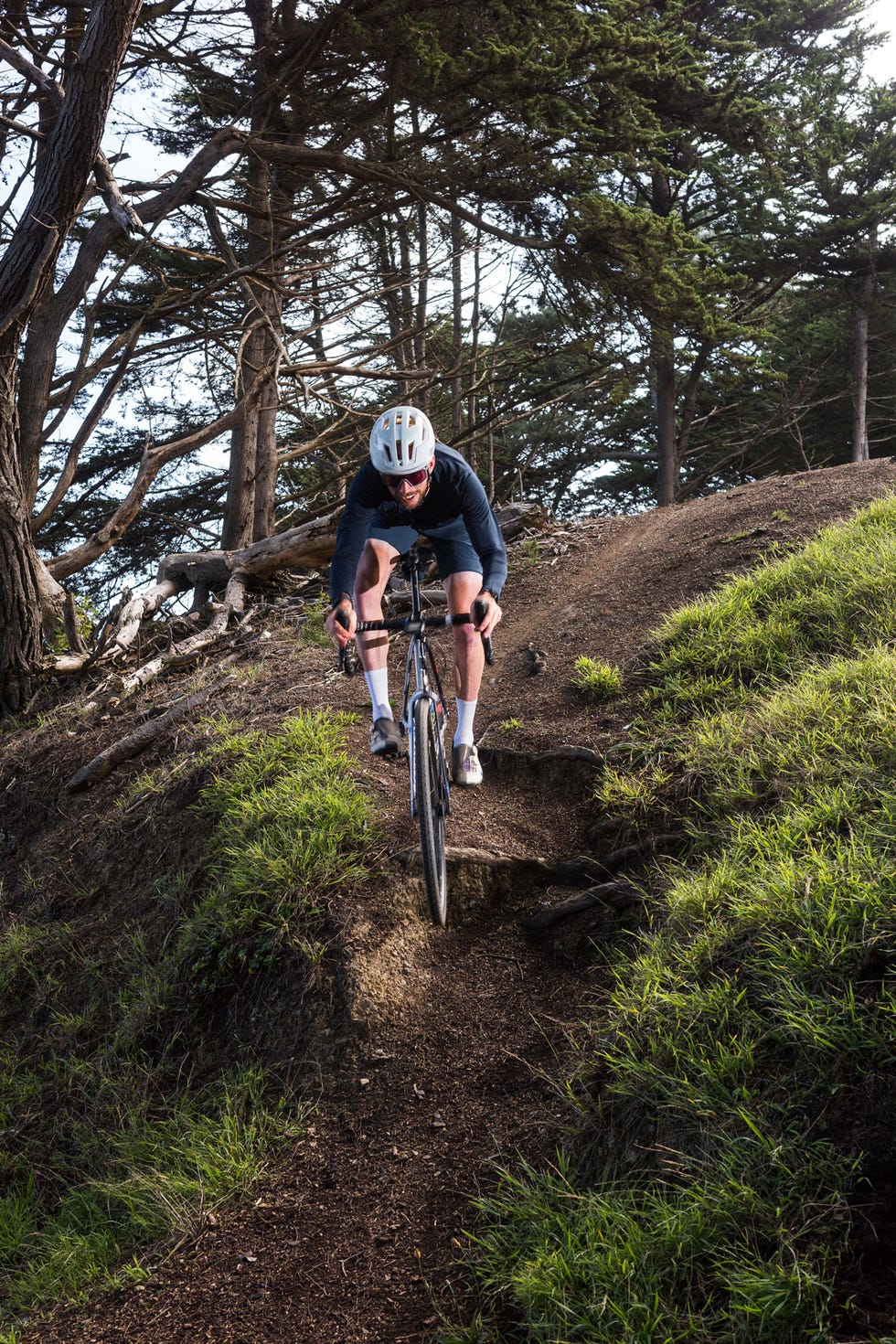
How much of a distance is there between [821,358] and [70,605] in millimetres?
18970

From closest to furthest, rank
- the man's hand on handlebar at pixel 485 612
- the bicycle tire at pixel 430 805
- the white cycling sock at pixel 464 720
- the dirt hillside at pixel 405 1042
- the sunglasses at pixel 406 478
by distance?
the dirt hillside at pixel 405 1042, the bicycle tire at pixel 430 805, the sunglasses at pixel 406 478, the man's hand on handlebar at pixel 485 612, the white cycling sock at pixel 464 720

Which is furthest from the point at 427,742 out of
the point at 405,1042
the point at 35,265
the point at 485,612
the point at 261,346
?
the point at 261,346

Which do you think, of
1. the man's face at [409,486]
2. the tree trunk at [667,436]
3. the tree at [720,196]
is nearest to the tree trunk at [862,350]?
the tree at [720,196]

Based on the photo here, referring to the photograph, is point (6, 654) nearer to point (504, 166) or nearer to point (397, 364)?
point (504, 166)

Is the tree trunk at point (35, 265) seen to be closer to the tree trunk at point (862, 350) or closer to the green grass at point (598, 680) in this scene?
the green grass at point (598, 680)

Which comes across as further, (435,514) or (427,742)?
(435,514)

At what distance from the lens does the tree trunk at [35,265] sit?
7.26 metres

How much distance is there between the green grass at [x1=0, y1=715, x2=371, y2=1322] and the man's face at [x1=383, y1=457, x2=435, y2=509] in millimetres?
Answer: 1683

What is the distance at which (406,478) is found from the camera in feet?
12.9

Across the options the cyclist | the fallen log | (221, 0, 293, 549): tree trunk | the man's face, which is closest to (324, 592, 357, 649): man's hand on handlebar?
the cyclist

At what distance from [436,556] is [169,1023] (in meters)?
2.65

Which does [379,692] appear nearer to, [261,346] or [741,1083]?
[741,1083]

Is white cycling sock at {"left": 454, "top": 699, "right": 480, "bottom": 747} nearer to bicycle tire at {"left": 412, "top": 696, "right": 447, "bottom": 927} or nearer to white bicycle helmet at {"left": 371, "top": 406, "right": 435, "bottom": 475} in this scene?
bicycle tire at {"left": 412, "top": 696, "right": 447, "bottom": 927}

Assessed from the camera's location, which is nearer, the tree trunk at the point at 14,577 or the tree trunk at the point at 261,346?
the tree trunk at the point at 14,577
